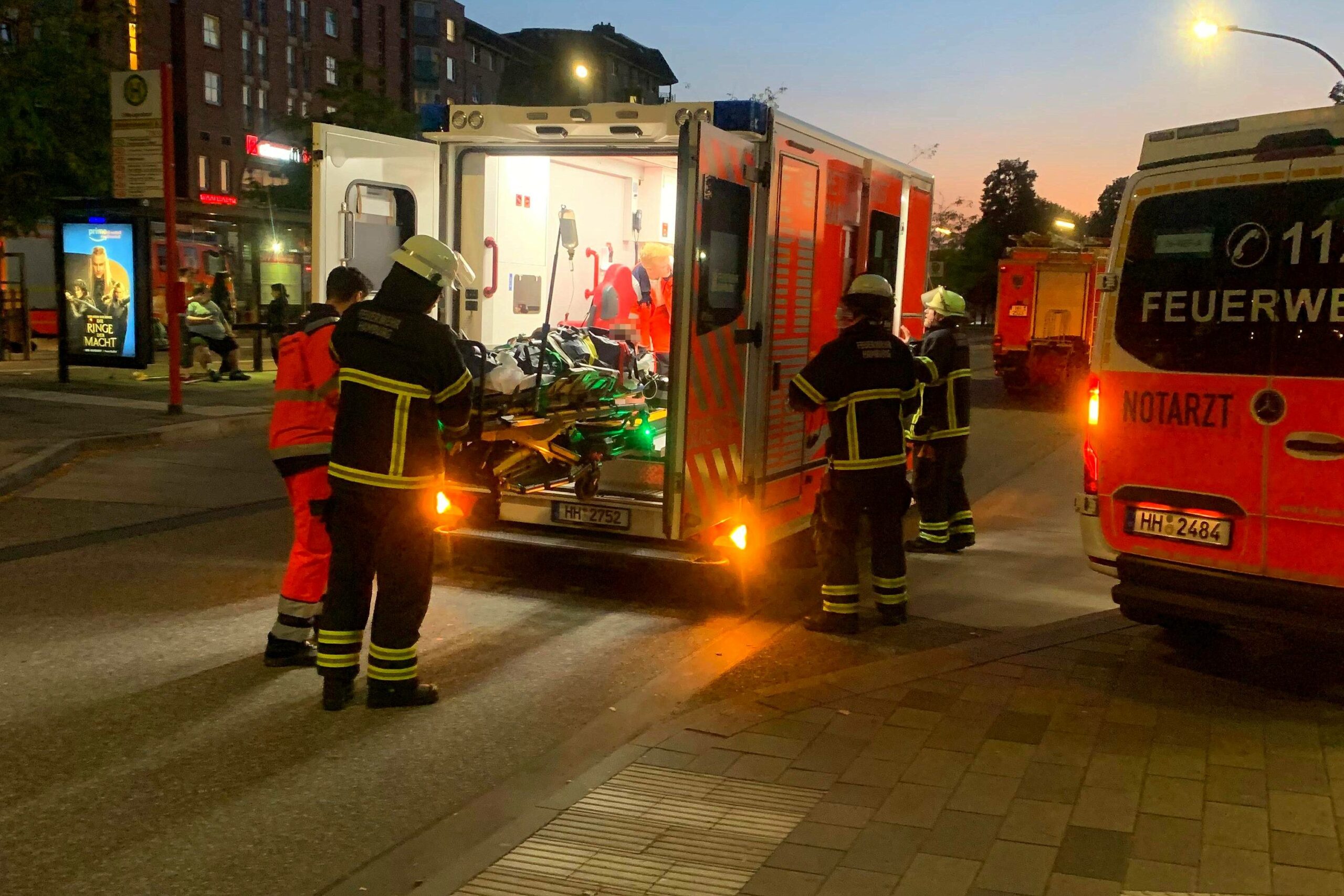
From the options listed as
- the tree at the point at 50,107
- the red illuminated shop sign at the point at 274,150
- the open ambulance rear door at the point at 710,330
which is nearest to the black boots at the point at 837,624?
the open ambulance rear door at the point at 710,330

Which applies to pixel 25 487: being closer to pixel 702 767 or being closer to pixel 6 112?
pixel 702 767

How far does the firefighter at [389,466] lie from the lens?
16.2 feet

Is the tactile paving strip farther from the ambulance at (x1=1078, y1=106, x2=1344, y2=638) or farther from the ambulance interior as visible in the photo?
the ambulance interior

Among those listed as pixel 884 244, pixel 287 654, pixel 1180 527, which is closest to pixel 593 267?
pixel 884 244

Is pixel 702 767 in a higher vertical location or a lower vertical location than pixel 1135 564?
lower

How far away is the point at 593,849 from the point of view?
380cm

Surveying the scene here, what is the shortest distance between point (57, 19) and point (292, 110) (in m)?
43.2

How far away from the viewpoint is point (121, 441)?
12.4 m

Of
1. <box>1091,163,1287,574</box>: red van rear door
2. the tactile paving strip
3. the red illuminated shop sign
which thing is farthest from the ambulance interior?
the red illuminated shop sign

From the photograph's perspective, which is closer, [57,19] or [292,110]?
[57,19]

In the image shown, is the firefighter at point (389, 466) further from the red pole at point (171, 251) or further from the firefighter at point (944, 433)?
the red pole at point (171, 251)

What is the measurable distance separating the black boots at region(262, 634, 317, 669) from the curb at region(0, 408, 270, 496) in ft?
17.4

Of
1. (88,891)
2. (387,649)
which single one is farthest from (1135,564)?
(88,891)

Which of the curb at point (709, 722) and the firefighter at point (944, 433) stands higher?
the firefighter at point (944, 433)
